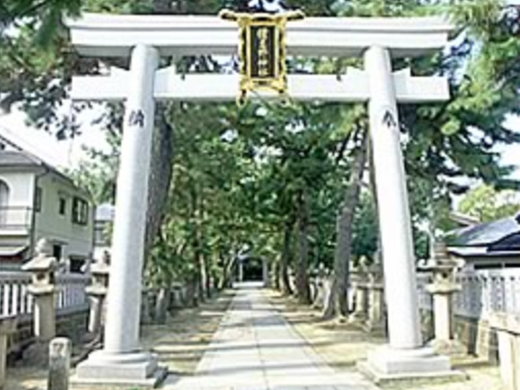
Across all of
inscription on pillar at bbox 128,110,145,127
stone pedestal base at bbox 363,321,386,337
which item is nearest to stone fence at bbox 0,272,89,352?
inscription on pillar at bbox 128,110,145,127

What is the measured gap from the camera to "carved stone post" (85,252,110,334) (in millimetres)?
13914

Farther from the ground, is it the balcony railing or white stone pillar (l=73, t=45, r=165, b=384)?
the balcony railing

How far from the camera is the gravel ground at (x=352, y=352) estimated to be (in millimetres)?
9547

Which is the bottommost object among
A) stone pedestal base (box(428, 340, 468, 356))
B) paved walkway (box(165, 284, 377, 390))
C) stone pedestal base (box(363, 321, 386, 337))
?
paved walkway (box(165, 284, 377, 390))

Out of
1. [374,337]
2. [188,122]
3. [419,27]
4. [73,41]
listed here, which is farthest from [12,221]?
[419,27]

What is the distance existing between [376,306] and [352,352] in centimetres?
427

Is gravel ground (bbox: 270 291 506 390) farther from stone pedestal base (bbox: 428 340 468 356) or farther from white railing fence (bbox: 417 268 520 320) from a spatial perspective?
white railing fence (bbox: 417 268 520 320)

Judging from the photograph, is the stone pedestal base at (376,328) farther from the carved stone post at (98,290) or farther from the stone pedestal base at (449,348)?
the carved stone post at (98,290)

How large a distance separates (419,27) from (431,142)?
4765 millimetres

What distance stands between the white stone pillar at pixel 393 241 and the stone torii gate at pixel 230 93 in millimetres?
15

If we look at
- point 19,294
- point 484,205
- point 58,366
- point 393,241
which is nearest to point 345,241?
point 393,241

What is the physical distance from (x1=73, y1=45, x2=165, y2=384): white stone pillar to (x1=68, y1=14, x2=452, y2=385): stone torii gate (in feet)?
0.05

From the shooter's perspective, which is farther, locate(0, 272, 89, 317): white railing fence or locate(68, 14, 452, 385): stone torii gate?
locate(0, 272, 89, 317): white railing fence

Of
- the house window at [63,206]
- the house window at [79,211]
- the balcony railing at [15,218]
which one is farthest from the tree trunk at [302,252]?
the balcony railing at [15,218]
